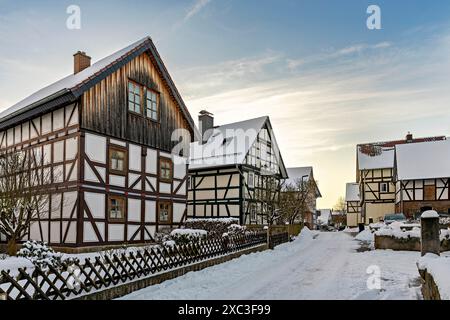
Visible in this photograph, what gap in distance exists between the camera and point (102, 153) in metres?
18.1

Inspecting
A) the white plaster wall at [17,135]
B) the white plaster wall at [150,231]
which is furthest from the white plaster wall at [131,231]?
the white plaster wall at [17,135]

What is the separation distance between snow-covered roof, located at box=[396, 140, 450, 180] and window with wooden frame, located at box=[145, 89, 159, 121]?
29575 millimetres

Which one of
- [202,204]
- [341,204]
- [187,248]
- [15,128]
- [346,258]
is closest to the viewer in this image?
[187,248]

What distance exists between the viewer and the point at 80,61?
23.2 metres

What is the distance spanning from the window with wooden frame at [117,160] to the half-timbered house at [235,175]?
1223cm

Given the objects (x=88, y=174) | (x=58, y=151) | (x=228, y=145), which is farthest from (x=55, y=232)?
(x=228, y=145)

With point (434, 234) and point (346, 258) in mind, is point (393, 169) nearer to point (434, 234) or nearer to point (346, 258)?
point (346, 258)

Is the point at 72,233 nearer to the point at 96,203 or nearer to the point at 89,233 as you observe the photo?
the point at 89,233

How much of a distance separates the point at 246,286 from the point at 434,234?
581cm

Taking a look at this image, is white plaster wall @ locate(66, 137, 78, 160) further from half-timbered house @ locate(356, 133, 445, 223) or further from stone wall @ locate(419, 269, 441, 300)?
half-timbered house @ locate(356, 133, 445, 223)

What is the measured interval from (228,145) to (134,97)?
44.1 feet

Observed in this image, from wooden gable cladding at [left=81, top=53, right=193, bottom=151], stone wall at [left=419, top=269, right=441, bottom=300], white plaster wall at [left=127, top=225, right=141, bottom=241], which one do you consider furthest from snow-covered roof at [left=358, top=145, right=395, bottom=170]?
stone wall at [left=419, top=269, right=441, bottom=300]

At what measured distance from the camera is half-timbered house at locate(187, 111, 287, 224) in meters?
30.5

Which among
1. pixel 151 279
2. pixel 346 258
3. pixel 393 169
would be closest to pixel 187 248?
pixel 151 279
